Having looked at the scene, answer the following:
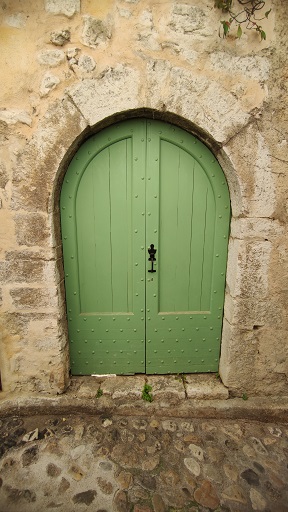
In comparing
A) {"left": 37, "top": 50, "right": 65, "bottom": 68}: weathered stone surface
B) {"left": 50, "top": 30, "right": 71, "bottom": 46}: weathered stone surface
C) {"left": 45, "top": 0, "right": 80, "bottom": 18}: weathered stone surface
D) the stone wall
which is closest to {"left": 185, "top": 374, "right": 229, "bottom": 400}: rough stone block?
the stone wall

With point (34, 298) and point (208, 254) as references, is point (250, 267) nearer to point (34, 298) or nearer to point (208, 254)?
point (208, 254)

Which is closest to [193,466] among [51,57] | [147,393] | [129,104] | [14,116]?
[147,393]

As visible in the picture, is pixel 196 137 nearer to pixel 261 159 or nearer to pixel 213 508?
pixel 261 159

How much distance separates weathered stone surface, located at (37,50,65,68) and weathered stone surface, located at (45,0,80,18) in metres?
0.24

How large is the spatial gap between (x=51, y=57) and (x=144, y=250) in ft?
5.03

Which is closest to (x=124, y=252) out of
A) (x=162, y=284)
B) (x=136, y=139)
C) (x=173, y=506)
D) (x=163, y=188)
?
A: (x=162, y=284)

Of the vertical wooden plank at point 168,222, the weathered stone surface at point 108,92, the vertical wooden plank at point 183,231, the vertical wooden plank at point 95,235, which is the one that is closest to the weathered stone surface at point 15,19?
the weathered stone surface at point 108,92

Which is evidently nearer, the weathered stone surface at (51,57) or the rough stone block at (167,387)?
the weathered stone surface at (51,57)

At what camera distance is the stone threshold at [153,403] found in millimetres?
2096

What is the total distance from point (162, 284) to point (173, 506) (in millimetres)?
1456

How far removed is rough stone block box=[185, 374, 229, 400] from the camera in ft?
7.15

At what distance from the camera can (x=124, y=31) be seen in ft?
5.62

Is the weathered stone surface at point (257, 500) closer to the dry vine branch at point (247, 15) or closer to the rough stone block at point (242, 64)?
the rough stone block at point (242, 64)

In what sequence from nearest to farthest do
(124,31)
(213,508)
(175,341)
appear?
(213,508), (124,31), (175,341)
